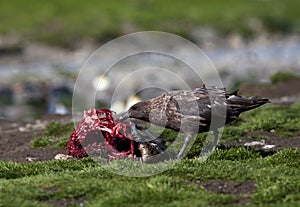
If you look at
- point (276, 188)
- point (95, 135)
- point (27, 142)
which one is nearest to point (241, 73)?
point (27, 142)

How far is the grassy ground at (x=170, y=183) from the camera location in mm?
10750

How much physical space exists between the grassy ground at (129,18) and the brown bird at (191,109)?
177 feet

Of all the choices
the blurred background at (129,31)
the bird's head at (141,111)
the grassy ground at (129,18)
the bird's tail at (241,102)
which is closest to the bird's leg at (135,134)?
the bird's head at (141,111)

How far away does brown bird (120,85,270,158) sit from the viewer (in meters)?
13.5

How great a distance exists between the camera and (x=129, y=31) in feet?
226

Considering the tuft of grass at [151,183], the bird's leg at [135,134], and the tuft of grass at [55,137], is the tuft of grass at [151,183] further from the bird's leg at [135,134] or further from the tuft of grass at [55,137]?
the tuft of grass at [55,137]

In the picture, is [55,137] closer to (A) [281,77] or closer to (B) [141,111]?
(B) [141,111]

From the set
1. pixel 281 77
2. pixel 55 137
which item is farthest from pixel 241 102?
pixel 281 77

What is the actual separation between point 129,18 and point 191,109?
59.9 metres

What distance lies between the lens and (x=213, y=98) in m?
13.9

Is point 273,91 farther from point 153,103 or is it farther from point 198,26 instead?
point 198,26

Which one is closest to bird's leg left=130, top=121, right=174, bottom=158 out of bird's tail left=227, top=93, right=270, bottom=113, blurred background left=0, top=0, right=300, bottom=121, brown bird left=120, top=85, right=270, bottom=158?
brown bird left=120, top=85, right=270, bottom=158

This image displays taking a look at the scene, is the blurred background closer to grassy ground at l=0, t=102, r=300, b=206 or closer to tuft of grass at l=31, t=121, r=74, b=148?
tuft of grass at l=31, t=121, r=74, b=148

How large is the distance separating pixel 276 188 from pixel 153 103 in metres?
3.74
